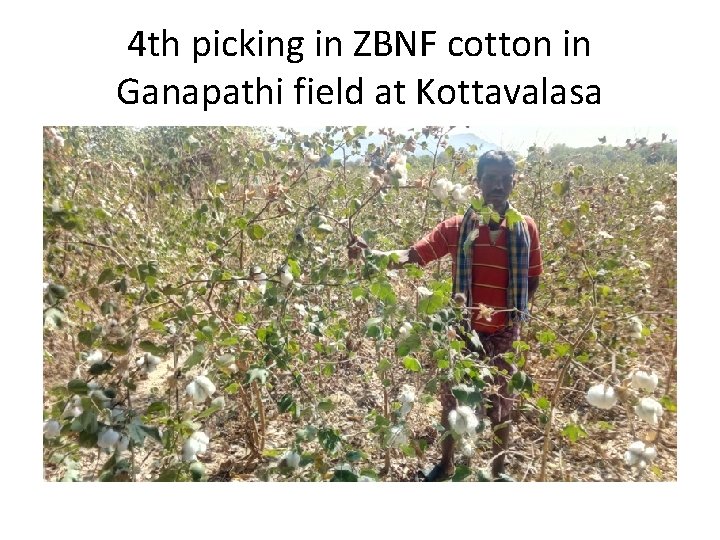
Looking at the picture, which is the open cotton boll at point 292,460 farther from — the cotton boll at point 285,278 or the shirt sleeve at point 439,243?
the shirt sleeve at point 439,243

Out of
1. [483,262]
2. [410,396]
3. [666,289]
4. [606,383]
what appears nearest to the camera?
[606,383]

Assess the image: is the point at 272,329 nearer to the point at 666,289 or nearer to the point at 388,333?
the point at 388,333

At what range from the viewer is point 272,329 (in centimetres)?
128

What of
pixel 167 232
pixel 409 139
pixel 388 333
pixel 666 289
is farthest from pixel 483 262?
pixel 167 232

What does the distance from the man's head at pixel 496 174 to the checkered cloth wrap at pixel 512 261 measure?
0.28ft

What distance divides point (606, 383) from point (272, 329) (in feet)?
2.70

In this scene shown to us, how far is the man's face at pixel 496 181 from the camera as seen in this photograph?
149 cm

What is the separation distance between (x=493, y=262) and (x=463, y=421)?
690 millimetres

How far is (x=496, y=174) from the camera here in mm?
1495

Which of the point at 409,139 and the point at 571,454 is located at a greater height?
the point at 409,139

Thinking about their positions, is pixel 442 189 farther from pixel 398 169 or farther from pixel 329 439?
pixel 329 439

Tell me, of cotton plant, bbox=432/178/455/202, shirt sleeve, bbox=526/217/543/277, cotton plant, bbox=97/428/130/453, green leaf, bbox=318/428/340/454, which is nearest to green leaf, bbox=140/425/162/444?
cotton plant, bbox=97/428/130/453

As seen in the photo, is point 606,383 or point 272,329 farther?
point 272,329

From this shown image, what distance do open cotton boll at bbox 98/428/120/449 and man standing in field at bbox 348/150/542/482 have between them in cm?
92
